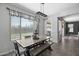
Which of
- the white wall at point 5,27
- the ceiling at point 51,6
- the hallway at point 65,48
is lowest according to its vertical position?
the hallway at point 65,48

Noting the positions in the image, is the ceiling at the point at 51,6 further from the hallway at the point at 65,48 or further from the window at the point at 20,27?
the hallway at the point at 65,48

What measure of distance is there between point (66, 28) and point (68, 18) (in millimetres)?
261

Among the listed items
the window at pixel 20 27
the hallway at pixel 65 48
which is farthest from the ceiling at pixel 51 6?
the hallway at pixel 65 48

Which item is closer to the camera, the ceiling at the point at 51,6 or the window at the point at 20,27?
the ceiling at the point at 51,6

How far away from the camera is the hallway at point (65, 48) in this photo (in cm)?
185

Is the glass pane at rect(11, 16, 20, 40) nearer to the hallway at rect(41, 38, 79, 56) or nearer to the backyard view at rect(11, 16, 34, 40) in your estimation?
the backyard view at rect(11, 16, 34, 40)

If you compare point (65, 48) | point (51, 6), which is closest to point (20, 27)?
point (51, 6)

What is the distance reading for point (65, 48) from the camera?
2098 mm

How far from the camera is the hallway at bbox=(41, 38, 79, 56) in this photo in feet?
6.08

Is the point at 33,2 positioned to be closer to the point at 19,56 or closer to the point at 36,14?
the point at 36,14

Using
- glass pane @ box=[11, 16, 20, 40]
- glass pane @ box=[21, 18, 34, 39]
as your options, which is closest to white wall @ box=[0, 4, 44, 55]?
glass pane @ box=[11, 16, 20, 40]

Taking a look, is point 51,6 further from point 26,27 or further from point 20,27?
point 20,27

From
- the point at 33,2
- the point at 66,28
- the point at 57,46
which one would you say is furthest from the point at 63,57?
the point at 33,2

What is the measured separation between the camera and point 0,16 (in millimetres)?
1793
